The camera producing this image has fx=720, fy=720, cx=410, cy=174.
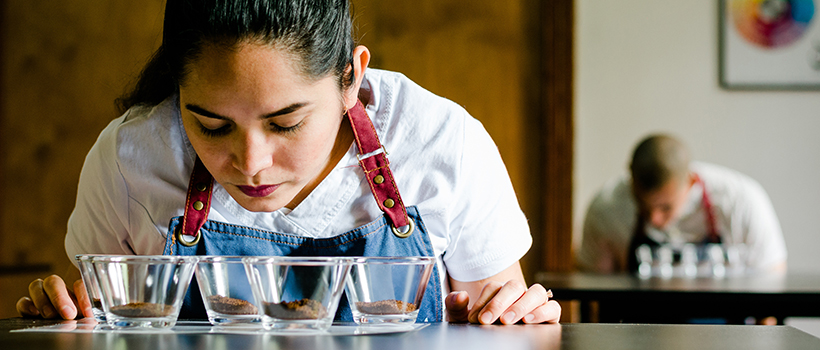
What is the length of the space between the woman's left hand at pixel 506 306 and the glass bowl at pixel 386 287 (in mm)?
94

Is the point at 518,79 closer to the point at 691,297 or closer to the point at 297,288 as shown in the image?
the point at 691,297

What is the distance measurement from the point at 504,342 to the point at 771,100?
9.90 feet

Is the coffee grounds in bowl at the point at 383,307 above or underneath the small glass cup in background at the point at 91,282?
underneath

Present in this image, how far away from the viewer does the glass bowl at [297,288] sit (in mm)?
753

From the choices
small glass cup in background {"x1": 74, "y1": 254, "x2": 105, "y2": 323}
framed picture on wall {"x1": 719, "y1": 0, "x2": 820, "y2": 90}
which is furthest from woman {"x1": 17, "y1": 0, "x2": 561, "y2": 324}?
framed picture on wall {"x1": 719, "y1": 0, "x2": 820, "y2": 90}

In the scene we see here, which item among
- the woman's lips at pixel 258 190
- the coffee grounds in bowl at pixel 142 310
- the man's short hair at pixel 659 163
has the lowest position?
the man's short hair at pixel 659 163

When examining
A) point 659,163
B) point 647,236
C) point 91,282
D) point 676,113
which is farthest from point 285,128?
point 676,113

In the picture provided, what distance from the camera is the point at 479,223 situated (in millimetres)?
1166

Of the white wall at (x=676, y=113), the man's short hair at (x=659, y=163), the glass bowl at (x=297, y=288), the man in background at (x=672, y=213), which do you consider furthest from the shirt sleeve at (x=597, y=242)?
the glass bowl at (x=297, y=288)

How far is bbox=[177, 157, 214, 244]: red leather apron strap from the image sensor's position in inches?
41.1

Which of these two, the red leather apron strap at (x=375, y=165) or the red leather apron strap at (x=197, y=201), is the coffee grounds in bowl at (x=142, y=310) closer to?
the red leather apron strap at (x=197, y=201)

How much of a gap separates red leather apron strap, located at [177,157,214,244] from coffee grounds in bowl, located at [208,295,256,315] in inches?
9.9

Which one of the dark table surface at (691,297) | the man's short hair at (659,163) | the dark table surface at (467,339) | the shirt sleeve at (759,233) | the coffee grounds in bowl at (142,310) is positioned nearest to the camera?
the dark table surface at (467,339)

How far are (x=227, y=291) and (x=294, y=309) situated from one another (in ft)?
0.27
